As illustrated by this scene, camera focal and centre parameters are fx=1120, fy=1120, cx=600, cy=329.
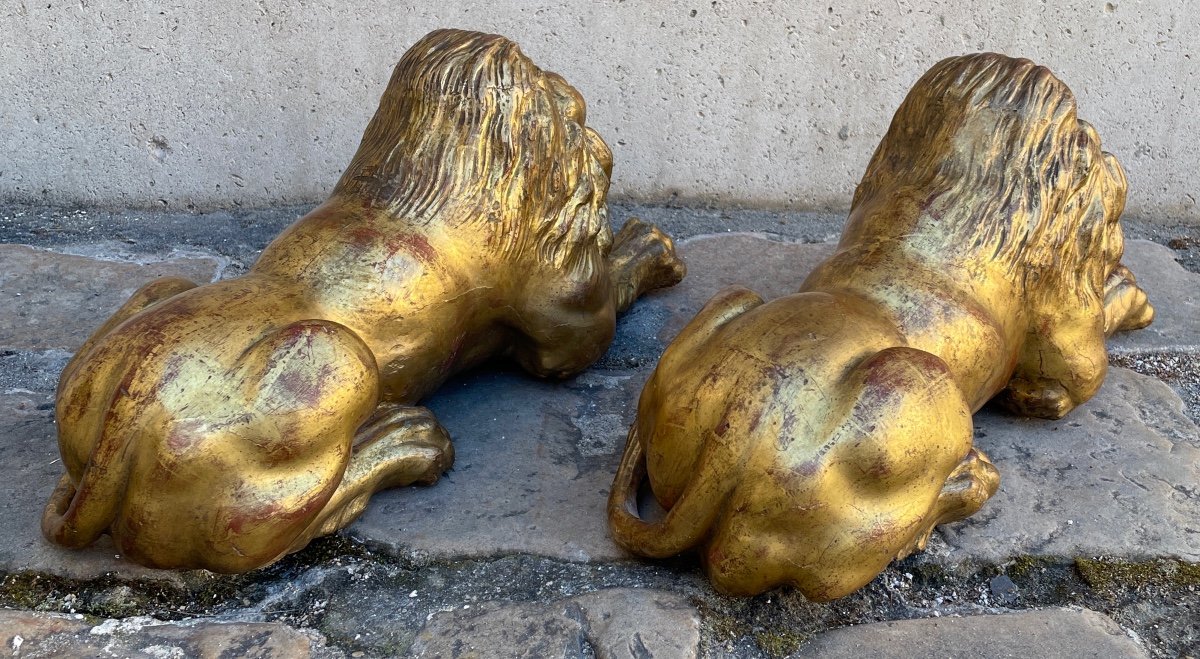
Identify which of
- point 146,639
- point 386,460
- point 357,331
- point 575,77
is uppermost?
point 575,77

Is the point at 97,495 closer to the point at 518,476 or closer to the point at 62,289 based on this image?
the point at 518,476

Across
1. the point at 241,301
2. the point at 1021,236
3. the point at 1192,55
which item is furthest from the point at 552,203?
the point at 1192,55

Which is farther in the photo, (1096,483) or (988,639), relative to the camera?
(1096,483)

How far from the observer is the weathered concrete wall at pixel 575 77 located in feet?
9.07

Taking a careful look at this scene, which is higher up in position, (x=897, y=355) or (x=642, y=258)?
(x=897, y=355)

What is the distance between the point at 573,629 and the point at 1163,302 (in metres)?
1.77

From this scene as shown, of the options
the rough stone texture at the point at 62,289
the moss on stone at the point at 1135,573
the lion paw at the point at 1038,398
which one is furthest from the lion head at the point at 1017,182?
the rough stone texture at the point at 62,289

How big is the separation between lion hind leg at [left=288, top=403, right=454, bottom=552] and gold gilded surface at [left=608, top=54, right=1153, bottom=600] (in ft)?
1.07

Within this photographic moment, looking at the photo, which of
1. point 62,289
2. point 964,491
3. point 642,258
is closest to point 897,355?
point 964,491

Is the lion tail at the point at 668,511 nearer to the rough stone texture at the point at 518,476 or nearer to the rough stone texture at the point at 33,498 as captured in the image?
the rough stone texture at the point at 518,476

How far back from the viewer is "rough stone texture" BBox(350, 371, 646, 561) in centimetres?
173

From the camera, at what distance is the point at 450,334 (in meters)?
→ 1.87

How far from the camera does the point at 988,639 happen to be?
155cm

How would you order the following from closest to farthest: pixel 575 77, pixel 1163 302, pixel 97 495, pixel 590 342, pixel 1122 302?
pixel 97 495 < pixel 590 342 < pixel 1122 302 < pixel 1163 302 < pixel 575 77
